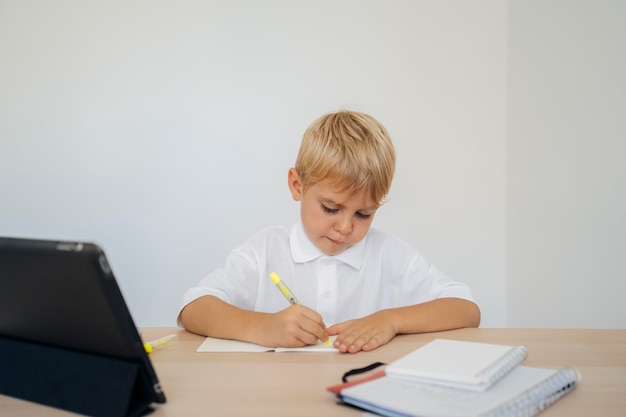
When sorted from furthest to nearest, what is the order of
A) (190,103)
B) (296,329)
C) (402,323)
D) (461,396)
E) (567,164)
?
(190,103)
(567,164)
(402,323)
(296,329)
(461,396)

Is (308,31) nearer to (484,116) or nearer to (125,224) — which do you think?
(484,116)

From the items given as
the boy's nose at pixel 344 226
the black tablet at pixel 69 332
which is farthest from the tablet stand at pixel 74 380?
the boy's nose at pixel 344 226

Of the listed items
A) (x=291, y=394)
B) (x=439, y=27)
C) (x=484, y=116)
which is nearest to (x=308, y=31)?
(x=439, y=27)

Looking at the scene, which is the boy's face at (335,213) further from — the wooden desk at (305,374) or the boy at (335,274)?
the wooden desk at (305,374)

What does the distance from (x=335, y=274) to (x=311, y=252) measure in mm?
90

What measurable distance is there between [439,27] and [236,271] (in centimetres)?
157

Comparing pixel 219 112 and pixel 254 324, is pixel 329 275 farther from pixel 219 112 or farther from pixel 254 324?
pixel 219 112

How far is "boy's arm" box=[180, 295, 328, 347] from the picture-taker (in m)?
1.11

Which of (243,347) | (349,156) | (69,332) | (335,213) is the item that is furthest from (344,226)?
(69,332)

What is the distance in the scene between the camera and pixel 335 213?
143cm

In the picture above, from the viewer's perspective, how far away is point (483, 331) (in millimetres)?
1283

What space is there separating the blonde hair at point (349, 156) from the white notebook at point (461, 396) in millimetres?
628

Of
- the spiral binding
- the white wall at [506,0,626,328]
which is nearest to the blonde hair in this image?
the spiral binding

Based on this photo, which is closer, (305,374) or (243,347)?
(305,374)
